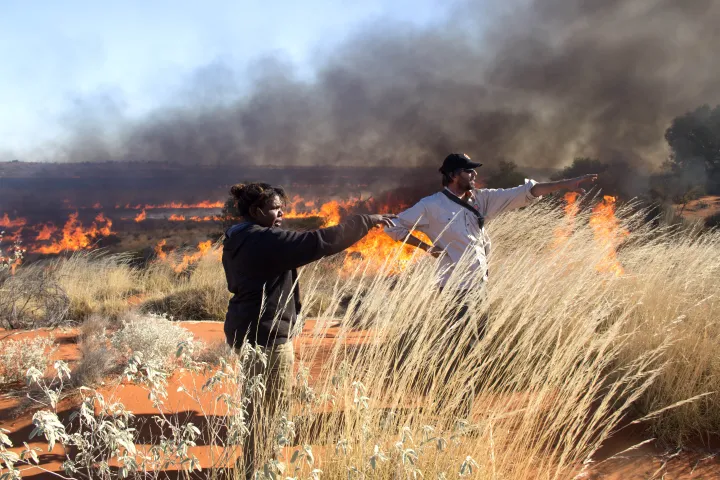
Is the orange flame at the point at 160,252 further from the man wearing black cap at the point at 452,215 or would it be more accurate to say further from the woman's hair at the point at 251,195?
the woman's hair at the point at 251,195

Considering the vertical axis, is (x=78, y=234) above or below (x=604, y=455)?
below

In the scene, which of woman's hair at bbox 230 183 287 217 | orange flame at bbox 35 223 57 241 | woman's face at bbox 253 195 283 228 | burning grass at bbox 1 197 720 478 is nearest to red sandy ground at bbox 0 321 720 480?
burning grass at bbox 1 197 720 478

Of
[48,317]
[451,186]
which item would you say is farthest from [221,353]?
[48,317]

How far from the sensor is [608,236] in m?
5.12

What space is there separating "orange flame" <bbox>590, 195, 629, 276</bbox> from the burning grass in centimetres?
6

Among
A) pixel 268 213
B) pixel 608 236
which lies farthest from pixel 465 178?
pixel 608 236

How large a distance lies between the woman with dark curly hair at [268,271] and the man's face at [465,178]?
4.33 ft

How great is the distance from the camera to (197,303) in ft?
32.4

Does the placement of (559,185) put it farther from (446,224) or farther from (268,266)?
(268,266)

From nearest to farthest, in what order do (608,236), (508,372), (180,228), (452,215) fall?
(508,372) < (452,215) < (608,236) < (180,228)

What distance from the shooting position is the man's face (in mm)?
3979

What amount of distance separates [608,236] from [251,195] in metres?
3.91

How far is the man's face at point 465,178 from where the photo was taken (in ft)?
13.1

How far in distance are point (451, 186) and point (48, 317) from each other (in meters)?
7.13
